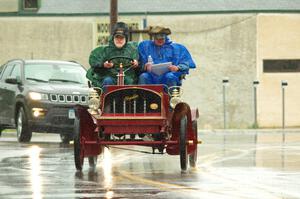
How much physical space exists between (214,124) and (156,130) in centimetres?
2537

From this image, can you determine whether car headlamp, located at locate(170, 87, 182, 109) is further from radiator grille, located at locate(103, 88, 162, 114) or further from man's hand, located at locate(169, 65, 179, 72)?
man's hand, located at locate(169, 65, 179, 72)

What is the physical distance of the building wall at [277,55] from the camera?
39.8m

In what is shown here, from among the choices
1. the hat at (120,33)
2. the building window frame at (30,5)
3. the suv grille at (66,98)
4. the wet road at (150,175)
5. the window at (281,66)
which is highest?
the building window frame at (30,5)

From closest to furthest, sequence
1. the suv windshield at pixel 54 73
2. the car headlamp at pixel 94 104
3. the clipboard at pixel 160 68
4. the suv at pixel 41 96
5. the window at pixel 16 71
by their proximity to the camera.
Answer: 1. the car headlamp at pixel 94 104
2. the clipboard at pixel 160 68
3. the suv at pixel 41 96
4. the suv windshield at pixel 54 73
5. the window at pixel 16 71

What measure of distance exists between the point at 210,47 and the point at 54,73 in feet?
55.1

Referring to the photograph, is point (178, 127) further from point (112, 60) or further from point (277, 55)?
point (277, 55)

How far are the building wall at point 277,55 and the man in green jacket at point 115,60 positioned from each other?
24112mm

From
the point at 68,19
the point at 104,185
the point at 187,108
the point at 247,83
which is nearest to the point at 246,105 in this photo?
the point at 247,83

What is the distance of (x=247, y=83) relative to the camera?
4012 centimetres

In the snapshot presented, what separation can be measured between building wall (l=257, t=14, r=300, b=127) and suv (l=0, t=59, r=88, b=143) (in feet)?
53.1

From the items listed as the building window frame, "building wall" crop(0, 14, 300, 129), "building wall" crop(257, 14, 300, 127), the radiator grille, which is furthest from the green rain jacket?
the building window frame

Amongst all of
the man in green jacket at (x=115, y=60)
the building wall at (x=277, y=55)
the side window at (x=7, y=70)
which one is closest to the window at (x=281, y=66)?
the building wall at (x=277, y=55)

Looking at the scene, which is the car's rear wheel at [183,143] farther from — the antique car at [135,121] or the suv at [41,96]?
the suv at [41,96]

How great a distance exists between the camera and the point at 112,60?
52.5 ft
